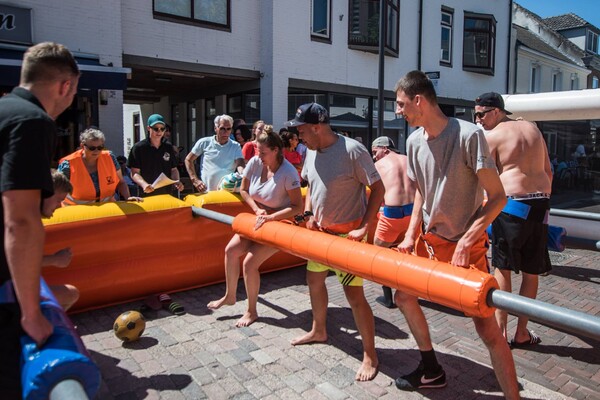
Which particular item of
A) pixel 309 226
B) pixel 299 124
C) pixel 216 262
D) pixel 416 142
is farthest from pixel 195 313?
pixel 416 142

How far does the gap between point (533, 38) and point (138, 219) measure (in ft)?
92.2

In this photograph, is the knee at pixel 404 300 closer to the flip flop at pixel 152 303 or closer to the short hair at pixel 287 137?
the flip flop at pixel 152 303

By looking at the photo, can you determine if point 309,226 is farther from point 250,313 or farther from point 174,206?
point 174,206

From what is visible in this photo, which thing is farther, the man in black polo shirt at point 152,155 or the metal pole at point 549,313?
the man in black polo shirt at point 152,155

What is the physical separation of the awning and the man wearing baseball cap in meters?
5.48

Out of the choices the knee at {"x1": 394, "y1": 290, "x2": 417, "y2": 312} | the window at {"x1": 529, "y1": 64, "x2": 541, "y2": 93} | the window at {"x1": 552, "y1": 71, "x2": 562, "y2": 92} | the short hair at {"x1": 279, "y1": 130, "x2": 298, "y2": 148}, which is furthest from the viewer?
the window at {"x1": 552, "y1": 71, "x2": 562, "y2": 92}

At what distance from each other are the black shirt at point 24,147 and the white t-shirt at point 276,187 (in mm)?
2727

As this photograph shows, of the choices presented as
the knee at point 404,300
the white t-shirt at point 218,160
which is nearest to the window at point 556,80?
the white t-shirt at point 218,160

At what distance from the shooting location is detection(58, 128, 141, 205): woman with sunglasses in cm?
480

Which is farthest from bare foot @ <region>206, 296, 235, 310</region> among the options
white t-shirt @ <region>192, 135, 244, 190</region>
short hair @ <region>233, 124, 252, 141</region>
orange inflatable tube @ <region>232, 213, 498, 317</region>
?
short hair @ <region>233, 124, 252, 141</region>

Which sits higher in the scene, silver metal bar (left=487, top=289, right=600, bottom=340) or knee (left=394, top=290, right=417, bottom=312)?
silver metal bar (left=487, top=289, right=600, bottom=340)

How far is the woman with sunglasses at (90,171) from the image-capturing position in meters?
4.80

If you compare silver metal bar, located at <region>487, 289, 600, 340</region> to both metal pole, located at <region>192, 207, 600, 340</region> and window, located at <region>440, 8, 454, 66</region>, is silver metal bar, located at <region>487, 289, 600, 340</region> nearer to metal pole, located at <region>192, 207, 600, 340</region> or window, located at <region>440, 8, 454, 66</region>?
metal pole, located at <region>192, 207, 600, 340</region>

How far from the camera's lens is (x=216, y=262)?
5.66 m
